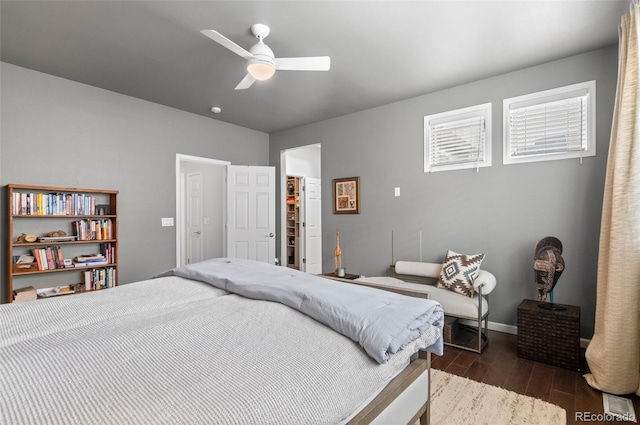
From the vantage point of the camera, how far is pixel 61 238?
321 cm

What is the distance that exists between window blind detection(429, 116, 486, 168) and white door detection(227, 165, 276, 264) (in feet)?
8.42

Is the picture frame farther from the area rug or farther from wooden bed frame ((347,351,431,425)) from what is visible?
the area rug

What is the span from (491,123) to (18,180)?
195 inches

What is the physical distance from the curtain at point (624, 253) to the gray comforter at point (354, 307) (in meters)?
1.49

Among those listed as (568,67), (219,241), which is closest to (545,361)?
(568,67)

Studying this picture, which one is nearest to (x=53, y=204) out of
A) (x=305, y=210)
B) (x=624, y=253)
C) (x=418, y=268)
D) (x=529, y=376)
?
(x=418, y=268)

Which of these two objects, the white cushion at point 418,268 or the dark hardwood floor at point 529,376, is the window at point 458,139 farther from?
the dark hardwood floor at point 529,376

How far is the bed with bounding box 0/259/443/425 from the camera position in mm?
792

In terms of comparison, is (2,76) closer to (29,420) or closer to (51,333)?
(51,333)

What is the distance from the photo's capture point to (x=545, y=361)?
257 centimetres

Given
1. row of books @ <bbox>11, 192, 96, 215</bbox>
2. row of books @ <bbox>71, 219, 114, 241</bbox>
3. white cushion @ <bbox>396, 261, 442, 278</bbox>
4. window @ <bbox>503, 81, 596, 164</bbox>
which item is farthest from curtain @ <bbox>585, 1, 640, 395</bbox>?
row of books @ <bbox>11, 192, 96, 215</bbox>

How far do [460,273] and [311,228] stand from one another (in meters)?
3.93

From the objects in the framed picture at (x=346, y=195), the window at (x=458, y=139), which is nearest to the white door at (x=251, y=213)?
the framed picture at (x=346, y=195)

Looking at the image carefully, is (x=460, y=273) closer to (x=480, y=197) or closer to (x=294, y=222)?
(x=480, y=197)
